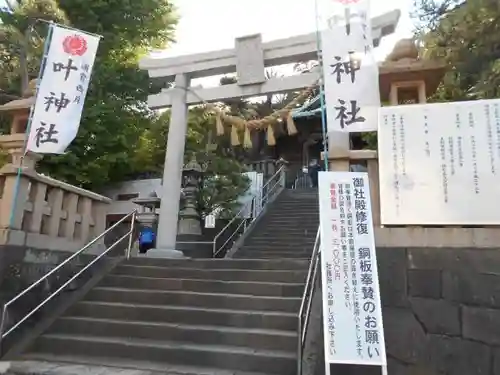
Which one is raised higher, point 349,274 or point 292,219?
point 292,219

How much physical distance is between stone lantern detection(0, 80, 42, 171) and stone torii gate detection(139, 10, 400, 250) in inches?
118

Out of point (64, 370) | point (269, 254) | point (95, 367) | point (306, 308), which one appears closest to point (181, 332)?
point (95, 367)

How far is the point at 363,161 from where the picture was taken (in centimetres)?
495

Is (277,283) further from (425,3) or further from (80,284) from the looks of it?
(425,3)

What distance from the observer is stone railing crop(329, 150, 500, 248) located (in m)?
4.20

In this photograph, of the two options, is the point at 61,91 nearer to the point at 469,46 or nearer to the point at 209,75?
the point at 209,75

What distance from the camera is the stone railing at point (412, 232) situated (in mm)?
4199

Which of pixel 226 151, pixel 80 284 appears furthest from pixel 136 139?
pixel 80 284

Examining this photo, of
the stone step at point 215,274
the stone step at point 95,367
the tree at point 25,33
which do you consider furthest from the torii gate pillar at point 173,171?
the tree at point 25,33

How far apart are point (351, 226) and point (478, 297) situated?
1331 mm

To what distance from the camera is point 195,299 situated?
19.5 feet

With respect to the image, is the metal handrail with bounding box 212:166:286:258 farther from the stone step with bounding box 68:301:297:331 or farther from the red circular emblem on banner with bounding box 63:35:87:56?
the red circular emblem on banner with bounding box 63:35:87:56

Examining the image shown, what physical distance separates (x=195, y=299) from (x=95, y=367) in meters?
1.60

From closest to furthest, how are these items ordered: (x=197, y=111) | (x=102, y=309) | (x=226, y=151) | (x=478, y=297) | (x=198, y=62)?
(x=478, y=297)
(x=102, y=309)
(x=198, y=62)
(x=197, y=111)
(x=226, y=151)
